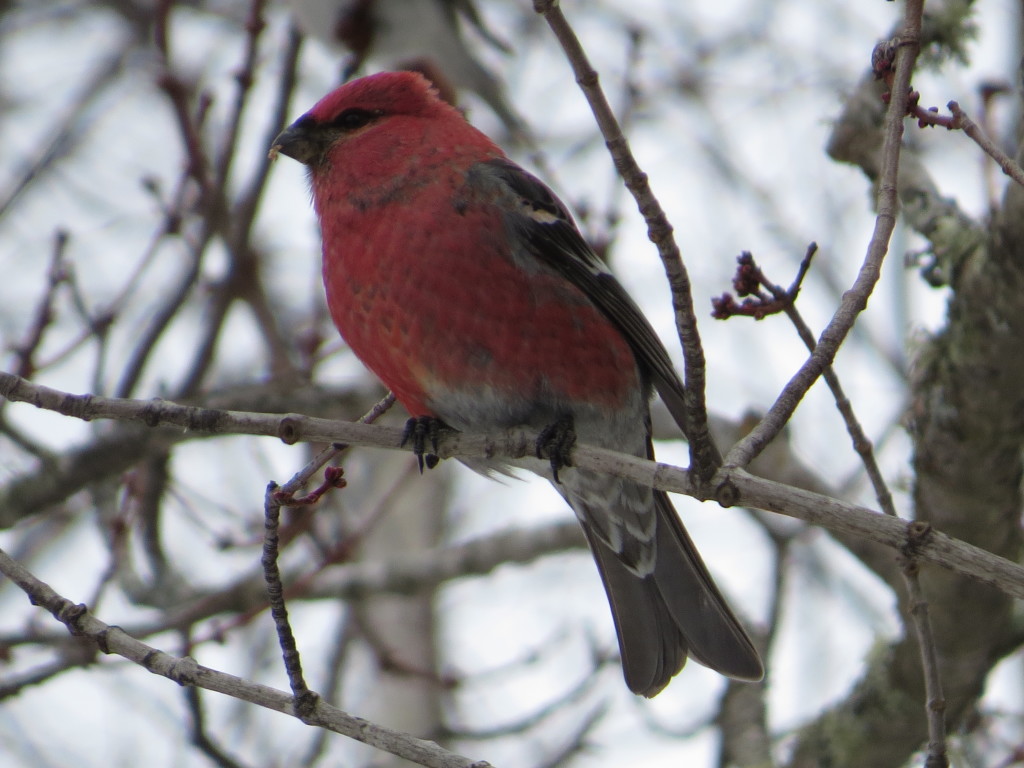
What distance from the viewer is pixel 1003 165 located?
2059 millimetres

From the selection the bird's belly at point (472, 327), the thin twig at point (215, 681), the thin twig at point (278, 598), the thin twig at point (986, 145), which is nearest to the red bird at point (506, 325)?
the bird's belly at point (472, 327)

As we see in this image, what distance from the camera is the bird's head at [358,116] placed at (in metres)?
3.69

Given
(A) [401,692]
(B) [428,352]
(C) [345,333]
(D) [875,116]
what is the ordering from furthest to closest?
(A) [401,692], (D) [875,116], (C) [345,333], (B) [428,352]

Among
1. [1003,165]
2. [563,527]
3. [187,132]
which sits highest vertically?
[187,132]

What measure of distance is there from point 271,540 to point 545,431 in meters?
1.08

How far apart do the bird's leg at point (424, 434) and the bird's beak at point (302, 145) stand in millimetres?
942

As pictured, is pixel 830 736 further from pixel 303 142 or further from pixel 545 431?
pixel 303 142

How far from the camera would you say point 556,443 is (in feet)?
10.2

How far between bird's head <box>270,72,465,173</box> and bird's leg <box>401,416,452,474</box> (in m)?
0.93

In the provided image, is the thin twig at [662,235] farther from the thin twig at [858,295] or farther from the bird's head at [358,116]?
the bird's head at [358,116]

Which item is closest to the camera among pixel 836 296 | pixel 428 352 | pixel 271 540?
pixel 271 540

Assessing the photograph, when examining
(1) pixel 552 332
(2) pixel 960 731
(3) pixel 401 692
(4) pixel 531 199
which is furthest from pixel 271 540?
(3) pixel 401 692

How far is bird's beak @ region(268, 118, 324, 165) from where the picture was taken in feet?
12.2

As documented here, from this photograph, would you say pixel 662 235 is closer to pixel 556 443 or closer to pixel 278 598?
pixel 278 598
